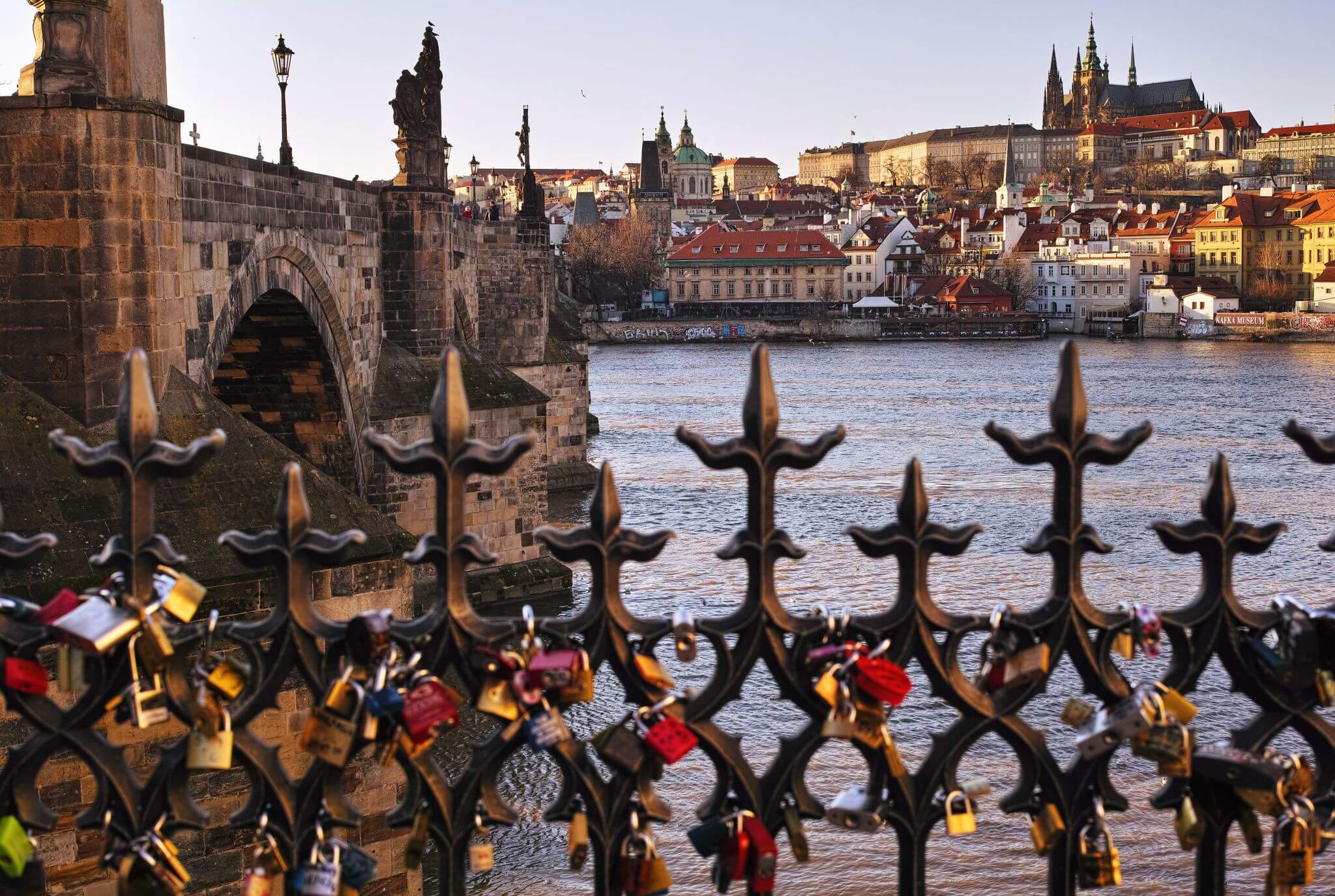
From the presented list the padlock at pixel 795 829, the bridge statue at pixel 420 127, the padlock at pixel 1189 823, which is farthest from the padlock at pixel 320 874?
the bridge statue at pixel 420 127

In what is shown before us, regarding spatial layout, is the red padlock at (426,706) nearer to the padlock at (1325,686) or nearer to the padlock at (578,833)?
the padlock at (578,833)

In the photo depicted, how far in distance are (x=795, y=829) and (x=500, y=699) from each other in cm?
52

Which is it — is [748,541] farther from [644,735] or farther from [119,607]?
[119,607]

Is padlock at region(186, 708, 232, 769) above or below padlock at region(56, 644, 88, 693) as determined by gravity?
below

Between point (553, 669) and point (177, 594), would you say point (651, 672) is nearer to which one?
point (553, 669)

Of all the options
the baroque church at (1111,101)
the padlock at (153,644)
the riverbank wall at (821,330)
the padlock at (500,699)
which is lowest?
the riverbank wall at (821,330)

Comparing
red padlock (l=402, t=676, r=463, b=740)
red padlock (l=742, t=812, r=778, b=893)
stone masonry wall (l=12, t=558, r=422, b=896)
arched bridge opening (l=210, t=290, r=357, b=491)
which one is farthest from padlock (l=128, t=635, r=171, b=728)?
arched bridge opening (l=210, t=290, r=357, b=491)

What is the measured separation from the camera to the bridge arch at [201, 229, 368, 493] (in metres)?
16.5

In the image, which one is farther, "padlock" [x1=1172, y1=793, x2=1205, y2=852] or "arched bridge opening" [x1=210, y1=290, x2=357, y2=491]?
"arched bridge opening" [x1=210, y1=290, x2=357, y2=491]

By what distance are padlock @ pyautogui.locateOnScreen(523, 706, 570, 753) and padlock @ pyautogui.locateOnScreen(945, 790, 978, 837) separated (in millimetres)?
622

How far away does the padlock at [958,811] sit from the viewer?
2697 millimetres

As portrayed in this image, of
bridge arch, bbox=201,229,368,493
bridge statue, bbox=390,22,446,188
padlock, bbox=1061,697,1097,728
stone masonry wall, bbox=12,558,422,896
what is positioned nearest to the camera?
padlock, bbox=1061,697,1097,728

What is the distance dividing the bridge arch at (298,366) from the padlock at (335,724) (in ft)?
41.9

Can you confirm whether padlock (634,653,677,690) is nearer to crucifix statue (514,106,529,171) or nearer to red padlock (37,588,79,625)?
red padlock (37,588,79,625)
